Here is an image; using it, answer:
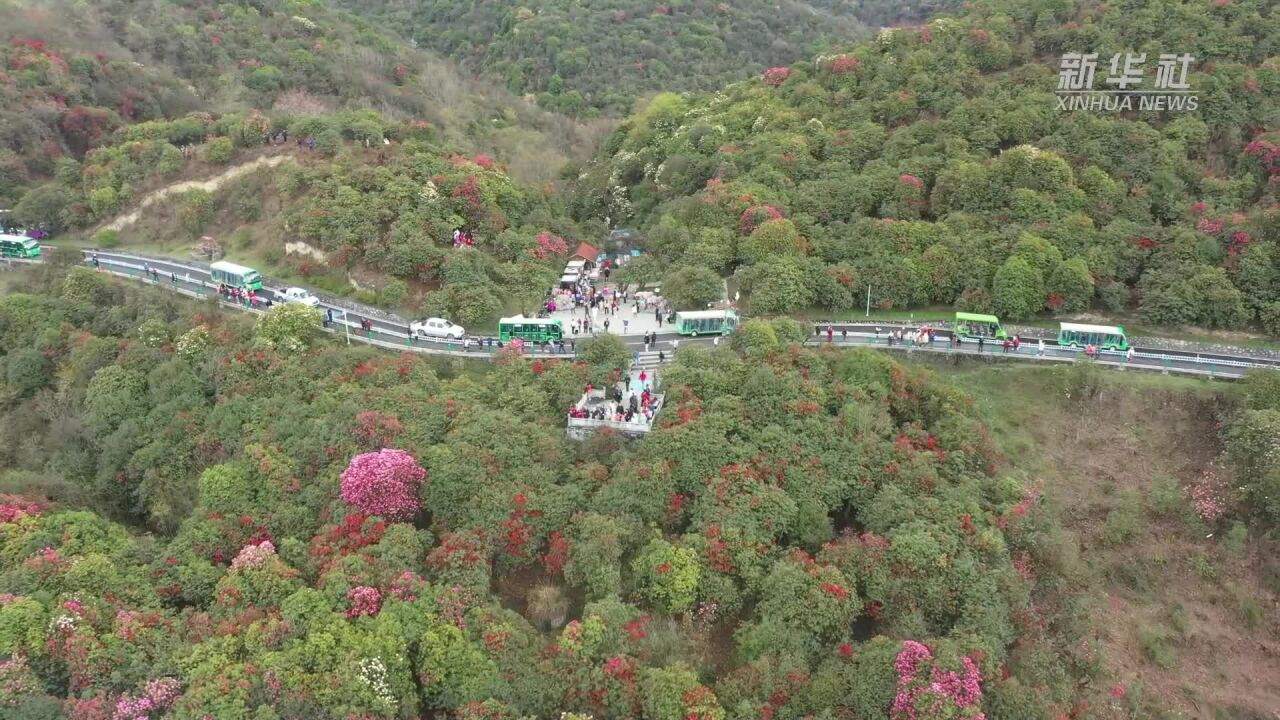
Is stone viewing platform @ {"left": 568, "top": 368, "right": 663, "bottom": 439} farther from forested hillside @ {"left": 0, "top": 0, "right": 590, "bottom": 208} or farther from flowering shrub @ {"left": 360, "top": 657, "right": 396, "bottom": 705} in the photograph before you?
forested hillside @ {"left": 0, "top": 0, "right": 590, "bottom": 208}

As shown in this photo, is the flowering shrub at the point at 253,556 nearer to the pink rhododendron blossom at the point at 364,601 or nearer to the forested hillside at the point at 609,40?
the pink rhododendron blossom at the point at 364,601

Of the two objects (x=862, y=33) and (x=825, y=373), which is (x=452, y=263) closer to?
(x=825, y=373)

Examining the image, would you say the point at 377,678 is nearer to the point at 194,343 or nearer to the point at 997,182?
the point at 194,343

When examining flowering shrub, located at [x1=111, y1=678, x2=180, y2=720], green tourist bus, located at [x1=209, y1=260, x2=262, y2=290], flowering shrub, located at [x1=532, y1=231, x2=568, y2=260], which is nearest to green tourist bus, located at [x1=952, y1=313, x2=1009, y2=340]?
flowering shrub, located at [x1=532, y1=231, x2=568, y2=260]

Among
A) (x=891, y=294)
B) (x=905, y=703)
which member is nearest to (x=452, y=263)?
(x=891, y=294)

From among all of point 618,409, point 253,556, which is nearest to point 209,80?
point 618,409

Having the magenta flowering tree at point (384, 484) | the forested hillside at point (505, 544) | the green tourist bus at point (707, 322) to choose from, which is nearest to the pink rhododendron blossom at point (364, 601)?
the forested hillside at point (505, 544)
